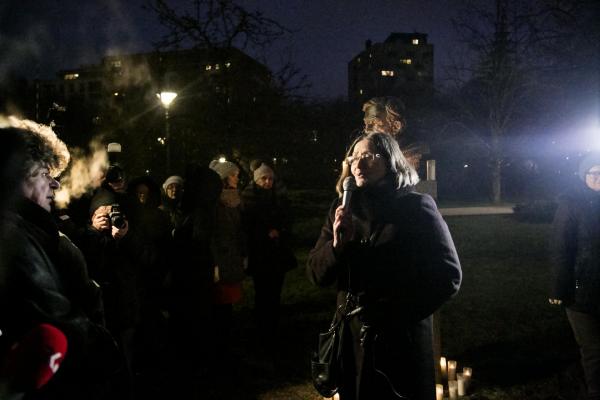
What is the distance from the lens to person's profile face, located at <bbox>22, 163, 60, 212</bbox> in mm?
2127

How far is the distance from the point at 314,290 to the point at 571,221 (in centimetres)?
561

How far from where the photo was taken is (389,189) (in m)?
2.77

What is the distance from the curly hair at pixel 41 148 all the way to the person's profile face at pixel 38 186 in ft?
0.10

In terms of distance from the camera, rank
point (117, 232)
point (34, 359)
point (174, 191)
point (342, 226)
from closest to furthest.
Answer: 1. point (34, 359)
2. point (342, 226)
3. point (117, 232)
4. point (174, 191)

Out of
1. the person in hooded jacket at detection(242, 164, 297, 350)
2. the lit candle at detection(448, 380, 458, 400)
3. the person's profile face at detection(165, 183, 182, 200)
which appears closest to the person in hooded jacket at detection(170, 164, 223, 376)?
the person in hooded jacket at detection(242, 164, 297, 350)

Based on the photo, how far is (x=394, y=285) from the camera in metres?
2.64

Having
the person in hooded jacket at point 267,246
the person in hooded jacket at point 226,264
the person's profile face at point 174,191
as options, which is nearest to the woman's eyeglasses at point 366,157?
the person in hooded jacket at point 226,264

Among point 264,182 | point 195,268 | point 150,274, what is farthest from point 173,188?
point 150,274

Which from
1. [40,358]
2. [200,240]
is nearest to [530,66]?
[200,240]

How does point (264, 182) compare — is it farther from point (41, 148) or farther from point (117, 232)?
point (41, 148)

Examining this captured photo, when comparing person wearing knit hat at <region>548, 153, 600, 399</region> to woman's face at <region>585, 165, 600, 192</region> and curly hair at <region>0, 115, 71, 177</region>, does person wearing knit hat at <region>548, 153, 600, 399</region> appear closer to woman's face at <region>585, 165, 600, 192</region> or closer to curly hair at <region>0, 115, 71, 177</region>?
woman's face at <region>585, 165, 600, 192</region>

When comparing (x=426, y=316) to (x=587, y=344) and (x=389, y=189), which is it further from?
(x=587, y=344)

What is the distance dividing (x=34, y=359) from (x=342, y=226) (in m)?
1.48

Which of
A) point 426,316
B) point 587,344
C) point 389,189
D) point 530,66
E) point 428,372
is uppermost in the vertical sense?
point 530,66
